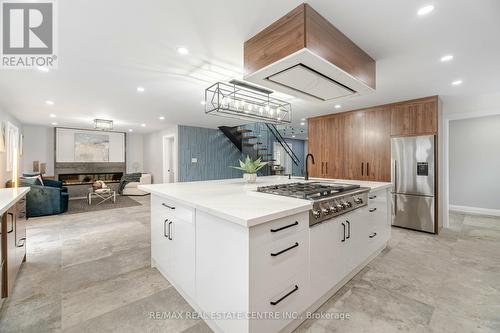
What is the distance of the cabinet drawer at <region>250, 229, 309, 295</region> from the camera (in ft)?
4.17

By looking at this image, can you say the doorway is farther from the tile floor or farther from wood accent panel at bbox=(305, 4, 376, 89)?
wood accent panel at bbox=(305, 4, 376, 89)

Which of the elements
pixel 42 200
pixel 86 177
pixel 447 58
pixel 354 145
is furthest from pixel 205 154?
pixel 447 58

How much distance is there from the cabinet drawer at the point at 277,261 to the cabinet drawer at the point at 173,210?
69 centimetres

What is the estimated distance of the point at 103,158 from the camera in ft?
27.9

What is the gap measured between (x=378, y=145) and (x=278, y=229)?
3896 mm

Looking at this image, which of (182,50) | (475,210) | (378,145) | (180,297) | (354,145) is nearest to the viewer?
(180,297)

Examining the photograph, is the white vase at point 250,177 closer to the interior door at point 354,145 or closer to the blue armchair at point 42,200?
the interior door at point 354,145

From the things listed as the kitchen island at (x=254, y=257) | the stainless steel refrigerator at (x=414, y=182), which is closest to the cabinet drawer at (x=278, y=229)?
the kitchen island at (x=254, y=257)

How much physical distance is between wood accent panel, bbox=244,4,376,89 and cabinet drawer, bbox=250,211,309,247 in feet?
3.98

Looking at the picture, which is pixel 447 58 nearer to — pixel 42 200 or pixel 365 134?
pixel 365 134

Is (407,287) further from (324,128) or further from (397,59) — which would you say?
(324,128)

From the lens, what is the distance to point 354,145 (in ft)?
15.3

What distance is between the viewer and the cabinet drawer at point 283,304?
1.30 metres

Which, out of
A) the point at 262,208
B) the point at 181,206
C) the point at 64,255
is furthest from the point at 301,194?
the point at 64,255
